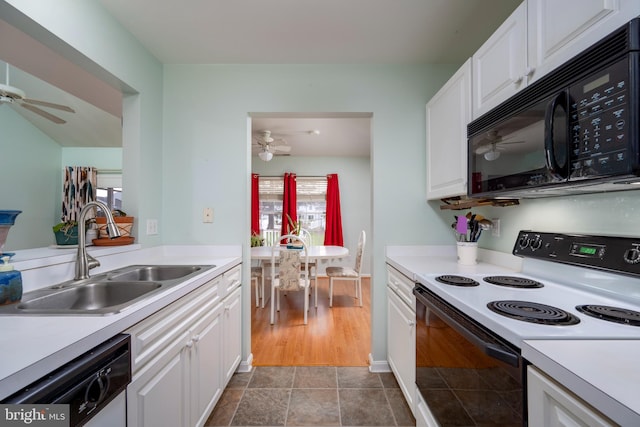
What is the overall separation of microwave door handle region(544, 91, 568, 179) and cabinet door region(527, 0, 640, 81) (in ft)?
0.49

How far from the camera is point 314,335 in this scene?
273 cm

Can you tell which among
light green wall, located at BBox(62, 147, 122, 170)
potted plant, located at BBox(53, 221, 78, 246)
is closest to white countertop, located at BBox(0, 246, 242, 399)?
potted plant, located at BBox(53, 221, 78, 246)

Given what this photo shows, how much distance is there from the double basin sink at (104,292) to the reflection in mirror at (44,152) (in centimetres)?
325

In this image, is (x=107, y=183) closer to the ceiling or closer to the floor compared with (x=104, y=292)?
closer to the ceiling

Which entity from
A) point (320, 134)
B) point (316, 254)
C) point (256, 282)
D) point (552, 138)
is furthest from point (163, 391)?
point (320, 134)

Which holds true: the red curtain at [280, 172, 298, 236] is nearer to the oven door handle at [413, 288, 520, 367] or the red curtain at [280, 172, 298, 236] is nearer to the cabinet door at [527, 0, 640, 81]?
the oven door handle at [413, 288, 520, 367]

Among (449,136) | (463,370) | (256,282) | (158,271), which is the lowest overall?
(256,282)

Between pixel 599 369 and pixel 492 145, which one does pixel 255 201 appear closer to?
pixel 492 145

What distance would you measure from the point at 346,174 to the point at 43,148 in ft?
16.4

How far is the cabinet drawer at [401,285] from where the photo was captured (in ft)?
5.07

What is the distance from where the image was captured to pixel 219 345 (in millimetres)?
1645

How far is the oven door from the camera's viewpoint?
2.39 feet

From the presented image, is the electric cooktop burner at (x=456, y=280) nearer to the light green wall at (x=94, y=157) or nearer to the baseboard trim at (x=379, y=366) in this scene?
the baseboard trim at (x=379, y=366)

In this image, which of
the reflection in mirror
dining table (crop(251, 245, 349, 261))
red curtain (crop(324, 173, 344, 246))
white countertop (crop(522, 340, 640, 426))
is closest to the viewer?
white countertop (crop(522, 340, 640, 426))
